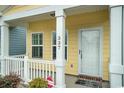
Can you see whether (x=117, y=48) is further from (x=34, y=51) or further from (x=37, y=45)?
(x=34, y=51)

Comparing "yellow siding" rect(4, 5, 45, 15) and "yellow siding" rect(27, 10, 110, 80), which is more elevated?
"yellow siding" rect(4, 5, 45, 15)

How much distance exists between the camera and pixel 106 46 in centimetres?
561

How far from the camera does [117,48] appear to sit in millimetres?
3305

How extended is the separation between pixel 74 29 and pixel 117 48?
3.36 m

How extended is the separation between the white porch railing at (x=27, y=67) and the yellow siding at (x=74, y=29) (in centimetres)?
137

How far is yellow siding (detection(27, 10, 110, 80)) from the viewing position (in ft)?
18.4

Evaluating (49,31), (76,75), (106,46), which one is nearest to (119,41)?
(106,46)

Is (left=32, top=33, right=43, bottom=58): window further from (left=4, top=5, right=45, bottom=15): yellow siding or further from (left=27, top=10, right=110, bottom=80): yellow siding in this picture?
(left=4, top=5, right=45, bottom=15): yellow siding

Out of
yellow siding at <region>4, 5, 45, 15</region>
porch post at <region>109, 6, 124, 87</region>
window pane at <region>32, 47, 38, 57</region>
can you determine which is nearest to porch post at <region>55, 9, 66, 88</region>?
yellow siding at <region>4, 5, 45, 15</region>

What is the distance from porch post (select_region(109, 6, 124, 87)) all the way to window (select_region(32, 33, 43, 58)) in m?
4.88

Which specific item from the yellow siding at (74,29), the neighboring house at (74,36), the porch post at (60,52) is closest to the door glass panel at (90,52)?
the neighboring house at (74,36)

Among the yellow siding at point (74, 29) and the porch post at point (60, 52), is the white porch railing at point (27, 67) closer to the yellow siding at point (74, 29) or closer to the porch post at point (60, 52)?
the porch post at point (60, 52)

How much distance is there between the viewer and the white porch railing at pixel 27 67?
482cm

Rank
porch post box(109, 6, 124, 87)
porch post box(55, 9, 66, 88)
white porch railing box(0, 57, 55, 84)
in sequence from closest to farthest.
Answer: porch post box(109, 6, 124, 87) < porch post box(55, 9, 66, 88) < white porch railing box(0, 57, 55, 84)
